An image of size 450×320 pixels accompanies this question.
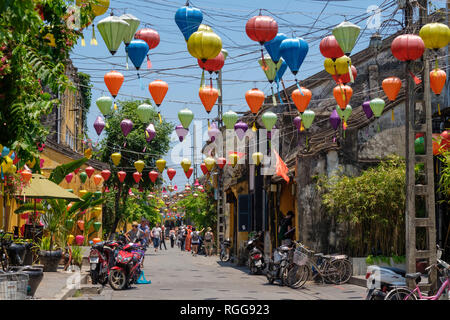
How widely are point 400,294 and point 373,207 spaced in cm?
705

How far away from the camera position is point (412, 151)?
42.8 ft

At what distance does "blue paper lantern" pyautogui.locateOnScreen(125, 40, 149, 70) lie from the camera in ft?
37.6

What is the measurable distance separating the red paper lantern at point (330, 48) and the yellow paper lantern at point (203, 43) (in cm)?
272

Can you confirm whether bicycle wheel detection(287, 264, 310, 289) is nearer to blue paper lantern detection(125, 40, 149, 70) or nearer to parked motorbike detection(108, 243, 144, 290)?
parked motorbike detection(108, 243, 144, 290)

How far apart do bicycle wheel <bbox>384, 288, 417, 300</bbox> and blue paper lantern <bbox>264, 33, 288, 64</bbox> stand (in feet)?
16.2

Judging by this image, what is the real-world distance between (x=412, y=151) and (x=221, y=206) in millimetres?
21292

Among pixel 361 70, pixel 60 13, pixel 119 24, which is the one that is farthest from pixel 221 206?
pixel 60 13

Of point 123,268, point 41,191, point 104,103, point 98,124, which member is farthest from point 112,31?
point 98,124

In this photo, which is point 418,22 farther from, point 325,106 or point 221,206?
point 221,206

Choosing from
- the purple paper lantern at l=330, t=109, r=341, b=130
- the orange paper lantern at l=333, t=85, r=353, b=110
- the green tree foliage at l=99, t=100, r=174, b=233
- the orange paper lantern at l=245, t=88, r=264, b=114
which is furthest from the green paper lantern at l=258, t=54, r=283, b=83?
the green tree foliage at l=99, t=100, r=174, b=233

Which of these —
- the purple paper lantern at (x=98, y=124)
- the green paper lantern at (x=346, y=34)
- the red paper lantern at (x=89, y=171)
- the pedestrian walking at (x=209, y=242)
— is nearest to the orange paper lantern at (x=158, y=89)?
the green paper lantern at (x=346, y=34)

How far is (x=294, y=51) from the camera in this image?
11438 millimetres

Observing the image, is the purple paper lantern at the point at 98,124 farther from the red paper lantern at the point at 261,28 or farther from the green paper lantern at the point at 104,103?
the red paper lantern at the point at 261,28

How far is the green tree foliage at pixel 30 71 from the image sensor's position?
25.3 feet
